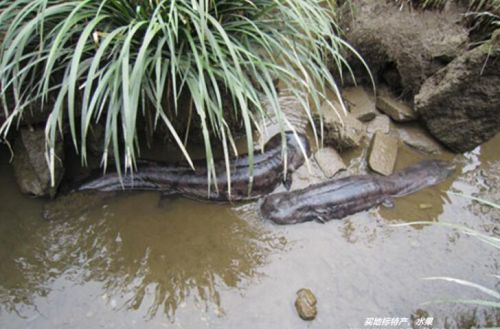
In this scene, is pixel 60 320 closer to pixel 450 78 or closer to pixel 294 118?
pixel 294 118

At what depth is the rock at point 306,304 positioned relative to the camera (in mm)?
2416

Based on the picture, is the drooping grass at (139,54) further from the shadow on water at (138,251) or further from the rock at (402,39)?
the rock at (402,39)

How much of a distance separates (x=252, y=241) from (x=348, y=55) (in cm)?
249

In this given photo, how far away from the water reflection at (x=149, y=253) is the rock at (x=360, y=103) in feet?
5.90

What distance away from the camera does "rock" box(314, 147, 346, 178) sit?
349 cm

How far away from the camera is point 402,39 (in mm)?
3938

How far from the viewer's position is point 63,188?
9.85 feet

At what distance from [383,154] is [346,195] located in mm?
783

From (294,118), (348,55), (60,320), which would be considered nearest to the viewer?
(60,320)

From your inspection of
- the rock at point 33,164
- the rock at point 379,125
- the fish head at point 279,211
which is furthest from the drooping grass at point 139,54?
the rock at point 379,125

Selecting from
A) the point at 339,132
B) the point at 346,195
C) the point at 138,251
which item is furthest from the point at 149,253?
the point at 339,132

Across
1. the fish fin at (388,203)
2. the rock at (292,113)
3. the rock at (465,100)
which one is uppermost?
the rock at (465,100)

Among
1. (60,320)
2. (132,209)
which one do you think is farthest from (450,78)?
(60,320)

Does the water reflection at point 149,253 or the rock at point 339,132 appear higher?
the rock at point 339,132
